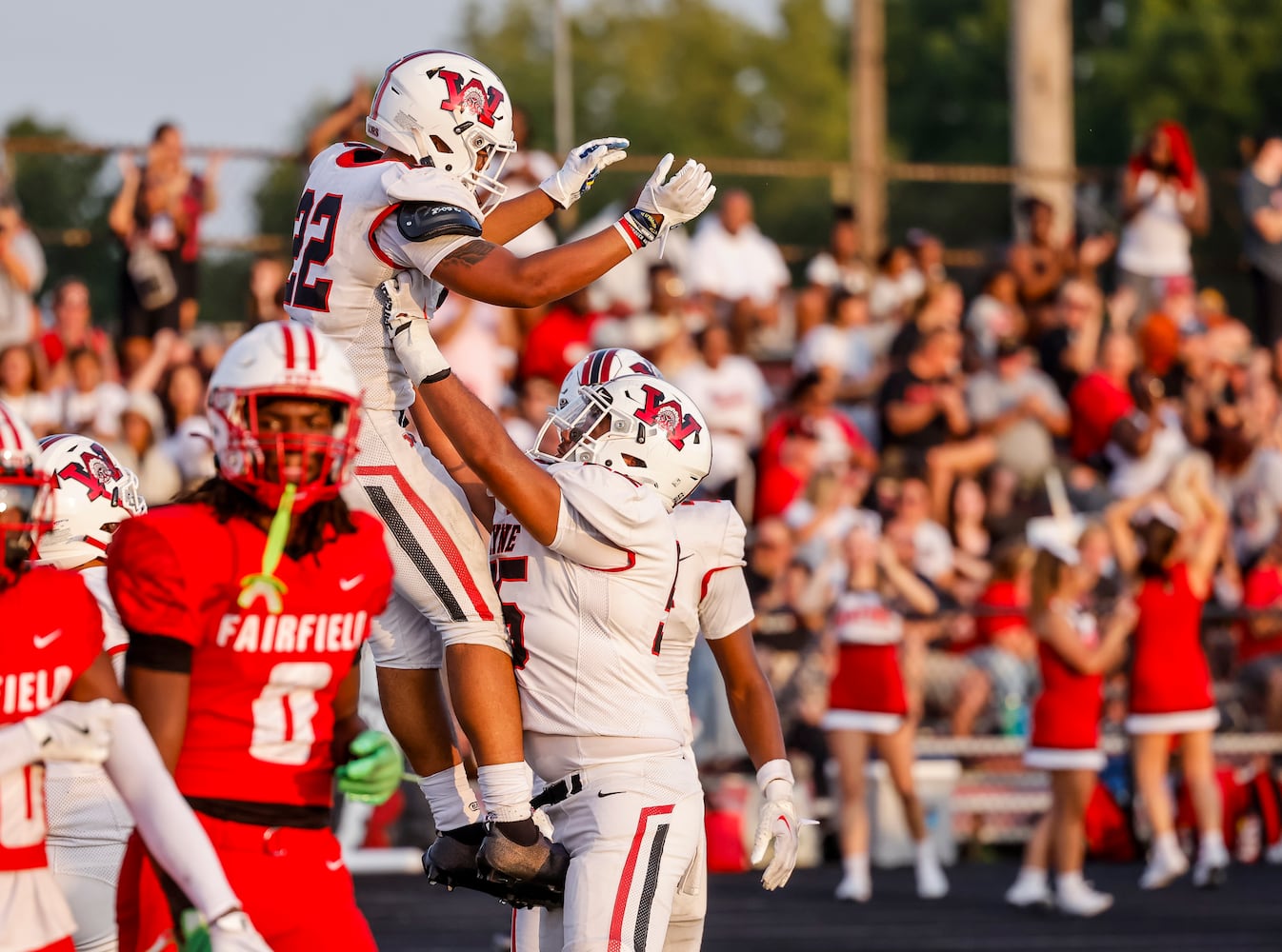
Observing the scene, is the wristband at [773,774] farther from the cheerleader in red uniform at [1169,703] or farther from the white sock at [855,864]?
the cheerleader in red uniform at [1169,703]

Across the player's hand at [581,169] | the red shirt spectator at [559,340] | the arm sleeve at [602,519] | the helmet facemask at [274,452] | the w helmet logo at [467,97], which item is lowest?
the arm sleeve at [602,519]

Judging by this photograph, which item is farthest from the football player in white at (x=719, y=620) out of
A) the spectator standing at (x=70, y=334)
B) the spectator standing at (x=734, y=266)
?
the spectator standing at (x=734, y=266)

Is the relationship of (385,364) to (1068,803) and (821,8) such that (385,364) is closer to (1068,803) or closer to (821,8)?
(1068,803)

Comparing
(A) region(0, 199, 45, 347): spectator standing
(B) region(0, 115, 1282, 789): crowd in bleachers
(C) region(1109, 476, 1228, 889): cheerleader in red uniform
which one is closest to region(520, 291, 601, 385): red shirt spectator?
(B) region(0, 115, 1282, 789): crowd in bleachers

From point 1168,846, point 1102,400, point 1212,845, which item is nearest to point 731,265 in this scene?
point 1102,400

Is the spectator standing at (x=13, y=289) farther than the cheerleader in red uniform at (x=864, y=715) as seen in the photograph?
Yes

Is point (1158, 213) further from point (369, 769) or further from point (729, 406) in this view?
point (369, 769)

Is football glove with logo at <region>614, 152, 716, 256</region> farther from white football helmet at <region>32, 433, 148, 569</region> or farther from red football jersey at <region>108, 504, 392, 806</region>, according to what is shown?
white football helmet at <region>32, 433, 148, 569</region>

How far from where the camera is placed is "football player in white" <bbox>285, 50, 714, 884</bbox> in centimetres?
538

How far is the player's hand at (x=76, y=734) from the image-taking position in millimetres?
3967

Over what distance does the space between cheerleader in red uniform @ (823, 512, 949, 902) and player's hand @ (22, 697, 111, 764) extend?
8.14 metres

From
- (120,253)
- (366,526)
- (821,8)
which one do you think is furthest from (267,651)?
(821,8)

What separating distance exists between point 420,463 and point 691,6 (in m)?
69.0

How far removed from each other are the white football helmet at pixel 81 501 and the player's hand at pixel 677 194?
1576mm
